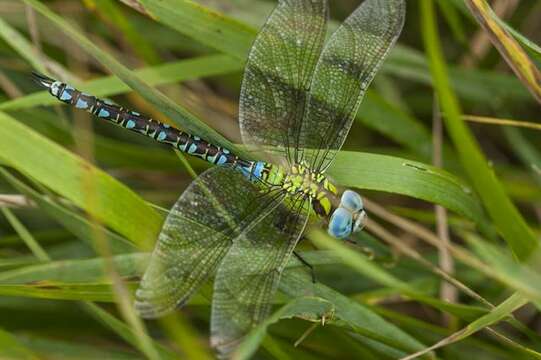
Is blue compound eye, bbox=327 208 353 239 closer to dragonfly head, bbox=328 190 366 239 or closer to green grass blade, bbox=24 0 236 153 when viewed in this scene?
dragonfly head, bbox=328 190 366 239

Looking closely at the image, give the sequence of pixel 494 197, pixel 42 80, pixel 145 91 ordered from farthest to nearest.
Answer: pixel 42 80 → pixel 494 197 → pixel 145 91

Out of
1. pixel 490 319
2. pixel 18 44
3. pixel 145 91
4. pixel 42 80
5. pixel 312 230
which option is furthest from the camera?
pixel 18 44

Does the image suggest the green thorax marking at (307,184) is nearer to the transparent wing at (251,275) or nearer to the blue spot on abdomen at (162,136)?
the transparent wing at (251,275)

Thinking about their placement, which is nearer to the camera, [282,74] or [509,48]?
[509,48]

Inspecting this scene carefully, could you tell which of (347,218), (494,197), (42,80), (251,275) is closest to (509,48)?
(494,197)

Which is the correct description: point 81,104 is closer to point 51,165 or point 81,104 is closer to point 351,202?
point 51,165

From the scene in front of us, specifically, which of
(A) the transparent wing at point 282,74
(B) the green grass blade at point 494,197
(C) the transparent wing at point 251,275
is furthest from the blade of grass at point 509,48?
(C) the transparent wing at point 251,275

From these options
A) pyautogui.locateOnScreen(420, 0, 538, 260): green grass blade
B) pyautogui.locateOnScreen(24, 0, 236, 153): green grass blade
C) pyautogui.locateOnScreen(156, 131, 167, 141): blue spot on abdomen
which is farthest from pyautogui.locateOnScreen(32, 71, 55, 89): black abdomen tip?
pyautogui.locateOnScreen(420, 0, 538, 260): green grass blade
